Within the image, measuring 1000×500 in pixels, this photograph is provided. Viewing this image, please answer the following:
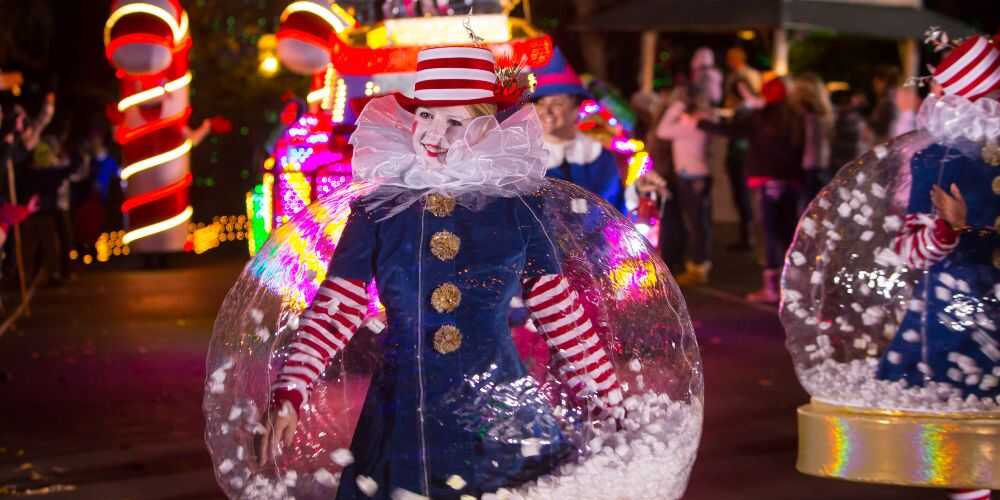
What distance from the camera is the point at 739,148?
63.9 feet

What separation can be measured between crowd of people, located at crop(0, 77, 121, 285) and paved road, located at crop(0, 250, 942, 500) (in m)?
0.91

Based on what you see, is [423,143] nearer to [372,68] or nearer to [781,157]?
[372,68]

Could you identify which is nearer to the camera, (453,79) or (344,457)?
(344,457)

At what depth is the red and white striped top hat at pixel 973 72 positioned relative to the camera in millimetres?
6582

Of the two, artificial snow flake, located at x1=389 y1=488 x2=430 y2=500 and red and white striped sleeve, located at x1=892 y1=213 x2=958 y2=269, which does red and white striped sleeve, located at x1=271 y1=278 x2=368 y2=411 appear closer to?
artificial snow flake, located at x1=389 y1=488 x2=430 y2=500

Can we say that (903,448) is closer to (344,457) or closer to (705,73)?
(344,457)

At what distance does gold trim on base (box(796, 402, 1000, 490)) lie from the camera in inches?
247

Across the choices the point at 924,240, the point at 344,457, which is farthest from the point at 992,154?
the point at 344,457

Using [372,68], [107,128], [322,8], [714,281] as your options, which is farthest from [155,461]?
[107,128]

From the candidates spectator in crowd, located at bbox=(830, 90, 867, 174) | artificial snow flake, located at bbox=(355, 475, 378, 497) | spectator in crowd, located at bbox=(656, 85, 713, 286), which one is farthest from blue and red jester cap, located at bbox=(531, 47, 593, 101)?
spectator in crowd, located at bbox=(830, 90, 867, 174)

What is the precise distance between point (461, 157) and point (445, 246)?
277 millimetres

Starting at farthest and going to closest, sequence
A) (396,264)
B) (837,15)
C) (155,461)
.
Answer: (837,15), (155,461), (396,264)

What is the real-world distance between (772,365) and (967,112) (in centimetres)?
468

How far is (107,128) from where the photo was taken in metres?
26.1
